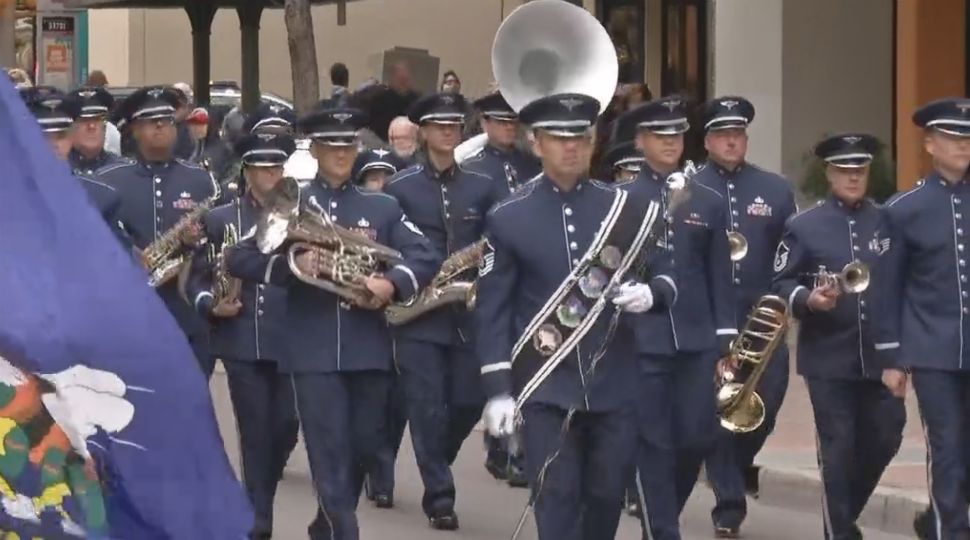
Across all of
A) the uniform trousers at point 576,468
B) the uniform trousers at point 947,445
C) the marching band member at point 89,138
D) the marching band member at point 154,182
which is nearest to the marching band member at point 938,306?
the uniform trousers at point 947,445

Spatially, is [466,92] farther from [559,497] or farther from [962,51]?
[559,497]

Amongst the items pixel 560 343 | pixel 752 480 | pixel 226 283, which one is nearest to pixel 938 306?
pixel 560 343

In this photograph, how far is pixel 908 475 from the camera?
1276 cm

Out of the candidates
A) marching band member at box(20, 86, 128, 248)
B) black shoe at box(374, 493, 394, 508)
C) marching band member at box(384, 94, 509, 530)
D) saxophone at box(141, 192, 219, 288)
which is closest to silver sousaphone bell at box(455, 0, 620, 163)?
marching band member at box(384, 94, 509, 530)

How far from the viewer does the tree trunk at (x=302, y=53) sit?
22578 mm

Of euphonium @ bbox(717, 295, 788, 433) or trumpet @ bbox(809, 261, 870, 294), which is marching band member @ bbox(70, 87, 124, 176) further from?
trumpet @ bbox(809, 261, 870, 294)

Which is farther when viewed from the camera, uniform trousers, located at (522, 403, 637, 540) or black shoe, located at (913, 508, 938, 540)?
black shoe, located at (913, 508, 938, 540)

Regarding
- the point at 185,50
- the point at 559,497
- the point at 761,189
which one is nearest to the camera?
the point at 559,497

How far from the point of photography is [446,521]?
12164mm

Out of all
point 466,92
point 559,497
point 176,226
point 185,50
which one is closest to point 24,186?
point 559,497

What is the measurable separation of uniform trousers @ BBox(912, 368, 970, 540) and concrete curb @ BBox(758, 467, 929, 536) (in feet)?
5.28

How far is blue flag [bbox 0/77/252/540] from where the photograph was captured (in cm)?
631

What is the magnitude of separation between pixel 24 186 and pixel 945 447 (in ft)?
16.0

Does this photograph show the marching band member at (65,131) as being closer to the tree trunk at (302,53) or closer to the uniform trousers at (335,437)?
the uniform trousers at (335,437)
